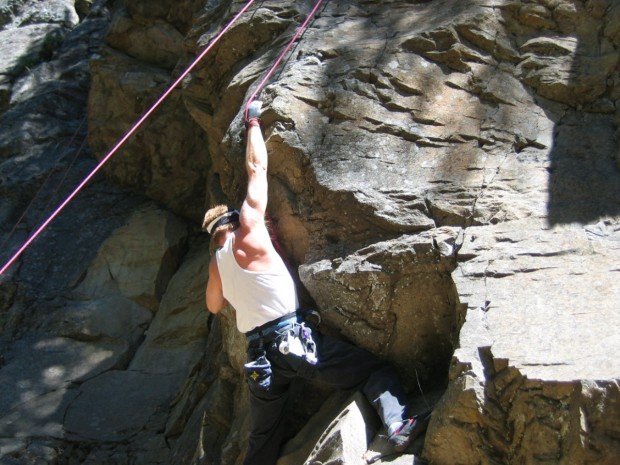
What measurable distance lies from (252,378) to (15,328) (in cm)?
415

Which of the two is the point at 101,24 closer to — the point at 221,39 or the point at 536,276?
the point at 221,39

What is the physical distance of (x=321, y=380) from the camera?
3830mm

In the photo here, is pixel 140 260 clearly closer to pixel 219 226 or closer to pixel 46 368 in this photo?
pixel 46 368

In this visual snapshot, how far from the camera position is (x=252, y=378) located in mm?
3854

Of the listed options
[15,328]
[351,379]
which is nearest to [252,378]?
[351,379]

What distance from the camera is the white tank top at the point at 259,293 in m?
3.88

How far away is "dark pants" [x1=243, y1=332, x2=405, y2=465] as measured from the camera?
3.70m

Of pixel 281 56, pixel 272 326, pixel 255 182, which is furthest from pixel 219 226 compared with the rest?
pixel 281 56

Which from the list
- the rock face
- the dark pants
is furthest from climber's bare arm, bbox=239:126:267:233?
the dark pants

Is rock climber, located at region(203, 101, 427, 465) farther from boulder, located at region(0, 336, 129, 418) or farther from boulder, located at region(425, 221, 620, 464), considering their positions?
boulder, located at region(0, 336, 129, 418)

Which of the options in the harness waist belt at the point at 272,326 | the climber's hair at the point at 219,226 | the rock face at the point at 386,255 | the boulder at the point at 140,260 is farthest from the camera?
the boulder at the point at 140,260

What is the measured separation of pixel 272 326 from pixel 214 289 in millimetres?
534

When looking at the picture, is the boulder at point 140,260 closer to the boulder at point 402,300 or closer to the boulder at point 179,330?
the boulder at point 179,330

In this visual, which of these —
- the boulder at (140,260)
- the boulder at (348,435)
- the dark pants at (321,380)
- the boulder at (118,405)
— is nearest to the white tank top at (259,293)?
the dark pants at (321,380)
